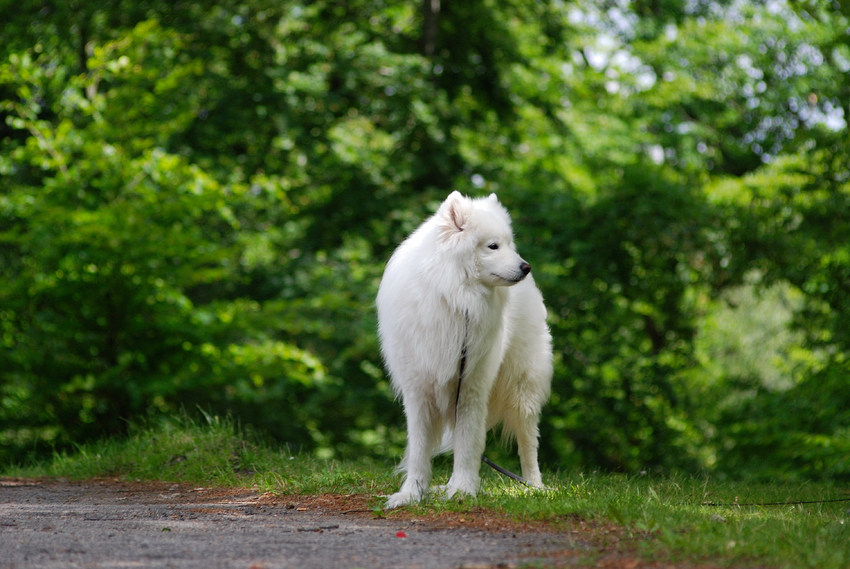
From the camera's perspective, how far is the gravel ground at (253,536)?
3.64 metres

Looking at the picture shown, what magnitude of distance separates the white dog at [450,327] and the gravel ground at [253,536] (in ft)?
2.07

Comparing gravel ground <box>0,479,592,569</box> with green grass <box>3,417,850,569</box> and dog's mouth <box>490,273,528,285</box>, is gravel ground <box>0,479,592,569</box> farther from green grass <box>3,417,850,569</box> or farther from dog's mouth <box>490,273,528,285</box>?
dog's mouth <box>490,273,528,285</box>

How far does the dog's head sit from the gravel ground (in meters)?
1.46

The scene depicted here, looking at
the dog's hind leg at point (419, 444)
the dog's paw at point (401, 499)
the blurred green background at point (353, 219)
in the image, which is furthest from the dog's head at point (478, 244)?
the blurred green background at point (353, 219)

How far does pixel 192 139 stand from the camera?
536 inches

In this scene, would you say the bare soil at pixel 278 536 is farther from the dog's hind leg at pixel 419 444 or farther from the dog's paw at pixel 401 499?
the dog's hind leg at pixel 419 444

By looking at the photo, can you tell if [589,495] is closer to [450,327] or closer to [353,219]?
[450,327]

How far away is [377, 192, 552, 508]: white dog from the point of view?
5316mm

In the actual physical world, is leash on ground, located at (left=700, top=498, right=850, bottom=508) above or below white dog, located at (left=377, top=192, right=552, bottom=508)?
below

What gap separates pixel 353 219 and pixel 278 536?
9803 millimetres

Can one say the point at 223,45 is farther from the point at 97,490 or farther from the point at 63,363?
the point at 97,490

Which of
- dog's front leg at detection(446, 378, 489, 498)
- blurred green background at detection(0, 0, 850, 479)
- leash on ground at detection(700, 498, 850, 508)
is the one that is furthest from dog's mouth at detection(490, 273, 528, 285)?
blurred green background at detection(0, 0, 850, 479)

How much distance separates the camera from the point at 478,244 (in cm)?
531

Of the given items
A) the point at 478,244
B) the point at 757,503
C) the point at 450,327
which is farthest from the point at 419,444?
the point at 757,503
